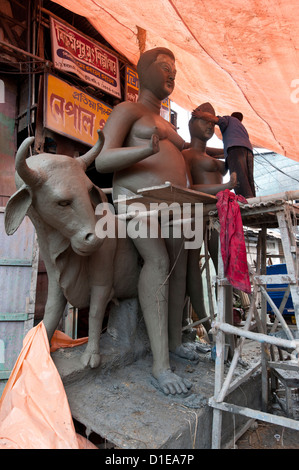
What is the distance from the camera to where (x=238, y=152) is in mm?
3236

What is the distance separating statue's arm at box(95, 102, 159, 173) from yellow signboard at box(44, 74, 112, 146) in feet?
8.59

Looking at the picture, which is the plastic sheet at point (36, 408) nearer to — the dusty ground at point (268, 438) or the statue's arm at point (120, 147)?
the dusty ground at point (268, 438)

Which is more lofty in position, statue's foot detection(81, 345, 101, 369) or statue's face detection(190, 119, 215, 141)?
statue's face detection(190, 119, 215, 141)

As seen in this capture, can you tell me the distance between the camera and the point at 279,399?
9.72 ft

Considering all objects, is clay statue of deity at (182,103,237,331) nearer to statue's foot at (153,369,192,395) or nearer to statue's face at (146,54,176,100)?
statue's face at (146,54,176,100)

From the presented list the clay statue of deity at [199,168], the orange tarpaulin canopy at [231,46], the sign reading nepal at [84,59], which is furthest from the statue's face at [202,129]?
the sign reading nepal at [84,59]

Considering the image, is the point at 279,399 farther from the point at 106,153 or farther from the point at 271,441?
the point at 106,153

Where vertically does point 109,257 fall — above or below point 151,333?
above

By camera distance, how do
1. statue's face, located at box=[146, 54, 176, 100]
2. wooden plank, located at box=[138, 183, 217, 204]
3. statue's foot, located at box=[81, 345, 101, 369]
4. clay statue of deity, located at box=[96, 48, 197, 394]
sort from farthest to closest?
statue's face, located at box=[146, 54, 176, 100], clay statue of deity, located at box=[96, 48, 197, 394], statue's foot, located at box=[81, 345, 101, 369], wooden plank, located at box=[138, 183, 217, 204]

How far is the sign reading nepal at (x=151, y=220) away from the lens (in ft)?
8.21

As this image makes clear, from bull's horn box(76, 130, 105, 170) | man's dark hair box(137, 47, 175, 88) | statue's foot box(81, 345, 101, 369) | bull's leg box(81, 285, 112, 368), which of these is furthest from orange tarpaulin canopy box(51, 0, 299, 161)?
statue's foot box(81, 345, 101, 369)

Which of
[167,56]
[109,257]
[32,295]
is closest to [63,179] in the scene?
[109,257]

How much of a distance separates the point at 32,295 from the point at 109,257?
2055 millimetres

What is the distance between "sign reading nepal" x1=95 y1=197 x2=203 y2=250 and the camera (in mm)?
2504
